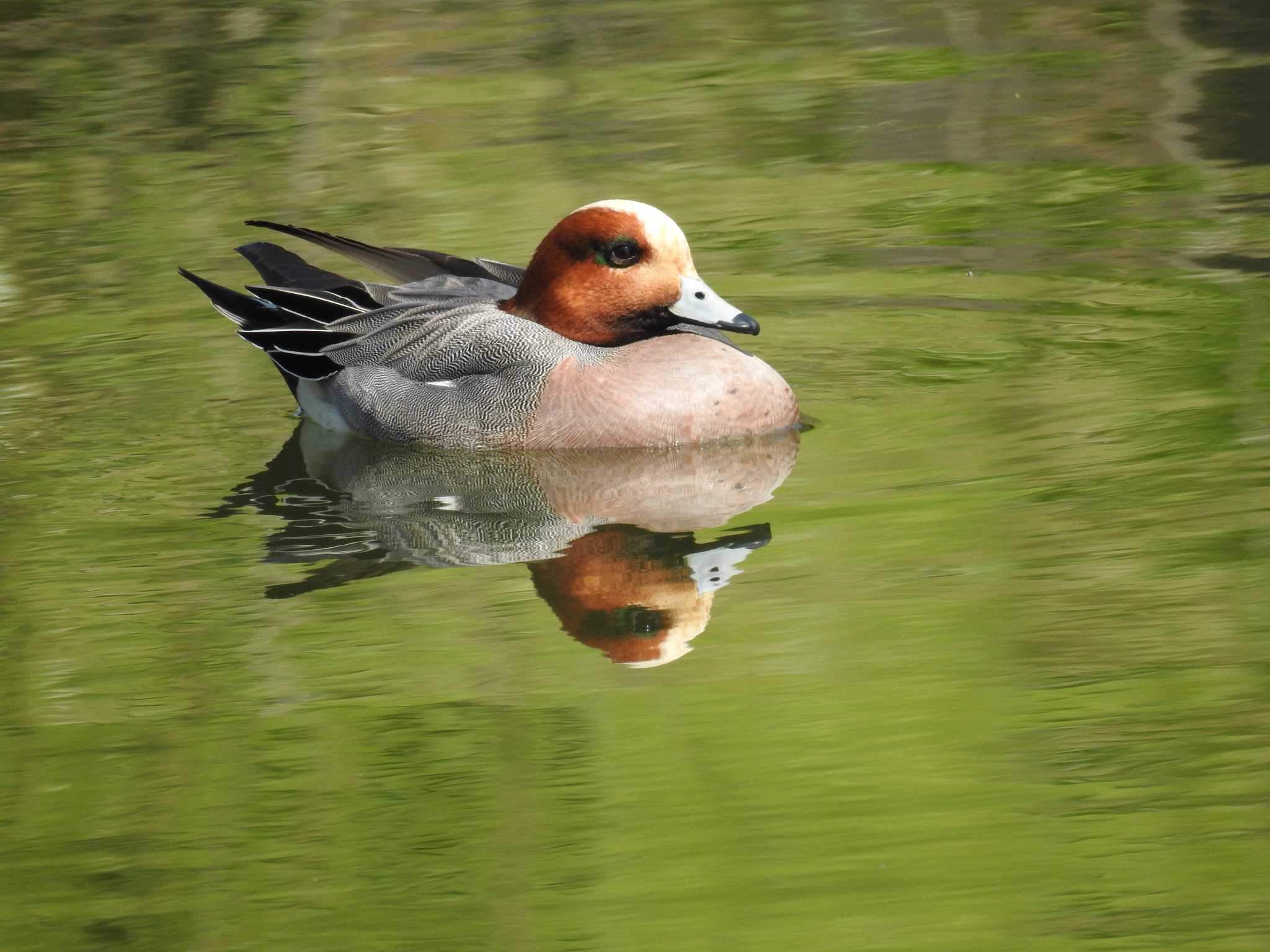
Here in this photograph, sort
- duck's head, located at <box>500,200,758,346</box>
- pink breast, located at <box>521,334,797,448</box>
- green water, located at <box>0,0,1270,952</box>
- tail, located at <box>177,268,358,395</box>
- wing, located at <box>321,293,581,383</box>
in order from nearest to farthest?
green water, located at <box>0,0,1270,952</box> < pink breast, located at <box>521,334,797,448</box> < duck's head, located at <box>500,200,758,346</box> < wing, located at <box>321,293,581,383</box> < tail, located at <box>177,268,358,395</box>

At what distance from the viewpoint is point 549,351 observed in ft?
23.7

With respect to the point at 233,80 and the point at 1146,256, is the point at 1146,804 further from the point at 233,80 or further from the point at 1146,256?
the point at 233,80

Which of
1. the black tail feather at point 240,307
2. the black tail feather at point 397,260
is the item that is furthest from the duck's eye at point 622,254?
the black tail feather at point 240,307

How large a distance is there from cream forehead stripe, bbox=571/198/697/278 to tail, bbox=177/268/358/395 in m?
1.29

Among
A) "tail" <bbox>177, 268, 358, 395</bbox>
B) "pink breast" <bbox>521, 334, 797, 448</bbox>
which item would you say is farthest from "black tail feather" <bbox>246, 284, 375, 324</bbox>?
"pink breast" <bbox>521, 334, 797, 448</bbox>

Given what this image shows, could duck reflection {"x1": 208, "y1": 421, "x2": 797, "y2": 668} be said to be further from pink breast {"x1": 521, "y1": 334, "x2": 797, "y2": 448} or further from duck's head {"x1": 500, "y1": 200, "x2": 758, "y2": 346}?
duck's head {"x1": 500, "y1": 200, "x2": 758, "y2": 346}

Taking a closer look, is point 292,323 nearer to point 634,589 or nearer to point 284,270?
point 284,270

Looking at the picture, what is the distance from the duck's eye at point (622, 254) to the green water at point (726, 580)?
758 mm

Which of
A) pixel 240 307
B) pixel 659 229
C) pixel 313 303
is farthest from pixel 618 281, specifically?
pixel 240 307

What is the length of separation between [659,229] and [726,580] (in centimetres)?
192

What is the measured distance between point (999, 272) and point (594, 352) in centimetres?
207

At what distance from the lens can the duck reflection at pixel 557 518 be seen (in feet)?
17.8

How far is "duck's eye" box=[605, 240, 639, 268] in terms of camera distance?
713 centimetres

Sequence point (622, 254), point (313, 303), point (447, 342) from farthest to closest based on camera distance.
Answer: point (313, 303), point (447, 342), point (622, 254)
